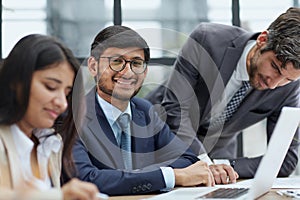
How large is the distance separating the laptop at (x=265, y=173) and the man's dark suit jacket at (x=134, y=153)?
4.7 inches

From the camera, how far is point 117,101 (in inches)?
82.4

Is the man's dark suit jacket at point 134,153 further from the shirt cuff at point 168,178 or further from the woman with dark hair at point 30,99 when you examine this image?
the woman with dark hair at point 30,99

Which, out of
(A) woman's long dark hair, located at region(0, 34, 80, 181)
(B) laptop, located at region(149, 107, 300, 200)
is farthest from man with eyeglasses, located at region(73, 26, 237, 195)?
(A) woman's long dark hair, located at region(0, 34, 80, 181)

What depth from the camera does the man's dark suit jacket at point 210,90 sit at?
8.09 ft

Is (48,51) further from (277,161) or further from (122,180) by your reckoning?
(277,161)

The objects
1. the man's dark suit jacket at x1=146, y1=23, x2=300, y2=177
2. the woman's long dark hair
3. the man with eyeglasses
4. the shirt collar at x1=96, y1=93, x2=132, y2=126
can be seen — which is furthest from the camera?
the man's dark suit jacket at x1=146, y1=23, x2=300, y2=177

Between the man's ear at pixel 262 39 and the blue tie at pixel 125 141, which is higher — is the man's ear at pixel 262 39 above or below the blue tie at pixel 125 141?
above

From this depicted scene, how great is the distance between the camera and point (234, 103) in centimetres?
257

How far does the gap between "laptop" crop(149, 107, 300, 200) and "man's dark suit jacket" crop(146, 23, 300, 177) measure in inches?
25.4

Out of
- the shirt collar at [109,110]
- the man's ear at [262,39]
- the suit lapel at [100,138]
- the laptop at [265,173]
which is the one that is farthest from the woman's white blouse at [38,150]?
the man's ear at [262,39]

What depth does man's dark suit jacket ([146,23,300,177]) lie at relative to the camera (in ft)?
8.09

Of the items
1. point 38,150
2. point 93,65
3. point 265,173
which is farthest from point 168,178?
point 38,150

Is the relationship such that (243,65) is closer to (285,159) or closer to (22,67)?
(285,159)

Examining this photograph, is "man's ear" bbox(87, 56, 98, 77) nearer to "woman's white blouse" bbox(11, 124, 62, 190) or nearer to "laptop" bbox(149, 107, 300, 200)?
"laptop" bbox(149, 107, 300, 200)
